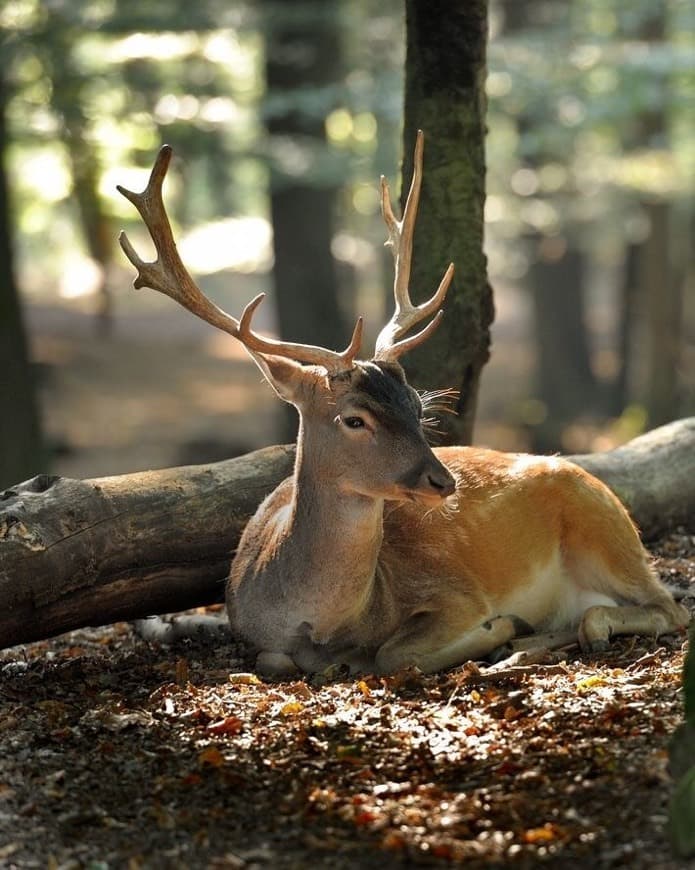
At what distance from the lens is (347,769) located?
169 inches

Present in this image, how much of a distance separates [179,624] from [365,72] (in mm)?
11380

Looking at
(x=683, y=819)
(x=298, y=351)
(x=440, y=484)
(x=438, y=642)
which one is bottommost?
(x=438, y=642)

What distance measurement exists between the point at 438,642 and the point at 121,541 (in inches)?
59.4

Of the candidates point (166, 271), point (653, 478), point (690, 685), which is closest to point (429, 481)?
point (166, 271)

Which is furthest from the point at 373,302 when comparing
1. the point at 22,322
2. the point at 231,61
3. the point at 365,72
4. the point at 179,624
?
the point at 179,624

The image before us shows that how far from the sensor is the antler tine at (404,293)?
5785 mm

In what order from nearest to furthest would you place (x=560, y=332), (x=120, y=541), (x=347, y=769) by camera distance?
(x=347, y=769) < (x=120, y=541) < (x=560, y=332)

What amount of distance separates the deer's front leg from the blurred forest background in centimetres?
661

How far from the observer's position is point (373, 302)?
33406 mm

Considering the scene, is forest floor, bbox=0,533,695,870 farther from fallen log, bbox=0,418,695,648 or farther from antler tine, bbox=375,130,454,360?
antler tine, bbox=375,130,454,360

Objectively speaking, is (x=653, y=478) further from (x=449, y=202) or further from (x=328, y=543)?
(x=328, y=543)

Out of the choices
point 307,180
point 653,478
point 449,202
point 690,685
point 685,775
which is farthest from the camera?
point 307,180

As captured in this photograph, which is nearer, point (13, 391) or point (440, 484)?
point (440, 484)

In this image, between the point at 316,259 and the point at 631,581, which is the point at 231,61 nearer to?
the point at 316,259
